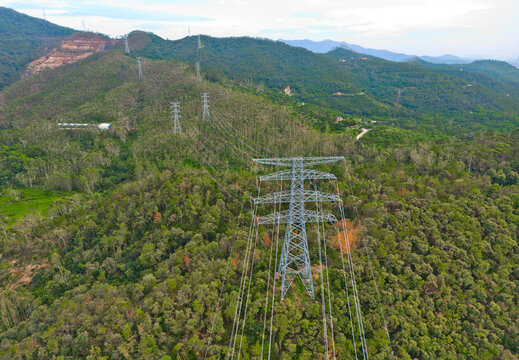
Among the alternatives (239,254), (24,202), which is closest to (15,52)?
(24,202)

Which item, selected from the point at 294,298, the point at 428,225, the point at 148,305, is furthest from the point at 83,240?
the point at 428,225

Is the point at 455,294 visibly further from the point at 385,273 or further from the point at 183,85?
the point at 183,85

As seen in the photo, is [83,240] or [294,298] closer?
[294,298]

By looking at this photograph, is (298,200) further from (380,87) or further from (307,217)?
(380,87)

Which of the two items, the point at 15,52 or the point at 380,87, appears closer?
the point at 380,87

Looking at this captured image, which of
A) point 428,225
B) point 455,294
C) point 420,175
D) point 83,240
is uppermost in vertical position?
point 420,175

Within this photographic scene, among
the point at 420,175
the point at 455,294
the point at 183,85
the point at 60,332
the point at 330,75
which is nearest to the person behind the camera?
the point at 60,332

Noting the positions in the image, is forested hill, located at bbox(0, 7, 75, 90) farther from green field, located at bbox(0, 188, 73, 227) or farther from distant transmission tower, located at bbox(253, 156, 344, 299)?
distant transmission tower, located at bbox(253, 156, 344, 299)
